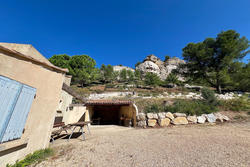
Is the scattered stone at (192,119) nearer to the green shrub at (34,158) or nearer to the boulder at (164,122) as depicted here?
the boulder at (164,122)

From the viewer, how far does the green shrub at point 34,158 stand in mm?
2129

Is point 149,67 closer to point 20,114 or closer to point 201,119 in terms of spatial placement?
point 201,119

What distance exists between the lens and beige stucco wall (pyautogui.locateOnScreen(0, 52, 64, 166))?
210cm

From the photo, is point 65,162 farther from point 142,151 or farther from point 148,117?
point 148,117

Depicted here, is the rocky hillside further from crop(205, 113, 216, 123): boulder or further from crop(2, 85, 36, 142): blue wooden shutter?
crop(2, 85, 36, 142): blue wooden shutter

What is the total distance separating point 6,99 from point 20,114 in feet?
1.53

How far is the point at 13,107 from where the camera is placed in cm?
201

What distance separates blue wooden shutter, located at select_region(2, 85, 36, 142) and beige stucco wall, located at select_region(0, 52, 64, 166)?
15 centimetres

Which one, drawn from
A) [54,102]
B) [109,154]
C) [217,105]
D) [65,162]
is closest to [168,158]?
[109,154]

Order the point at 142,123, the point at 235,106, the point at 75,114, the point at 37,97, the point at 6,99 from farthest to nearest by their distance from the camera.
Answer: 1. the point at 75,114
2. the point at 235,106
3. the point at 142,123
4. the point at 37,97
5. the point at 6,99

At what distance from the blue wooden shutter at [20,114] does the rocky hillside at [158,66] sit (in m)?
45.3

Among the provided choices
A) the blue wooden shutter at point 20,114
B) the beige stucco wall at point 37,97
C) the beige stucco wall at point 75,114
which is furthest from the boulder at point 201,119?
the beige stucco wall at point 75,114

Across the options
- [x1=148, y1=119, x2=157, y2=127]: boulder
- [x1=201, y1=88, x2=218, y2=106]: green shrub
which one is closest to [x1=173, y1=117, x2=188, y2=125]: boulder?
[x1=148, y1=119, x2=157, y2=127]: boulder

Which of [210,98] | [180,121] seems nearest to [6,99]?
[180,121]
